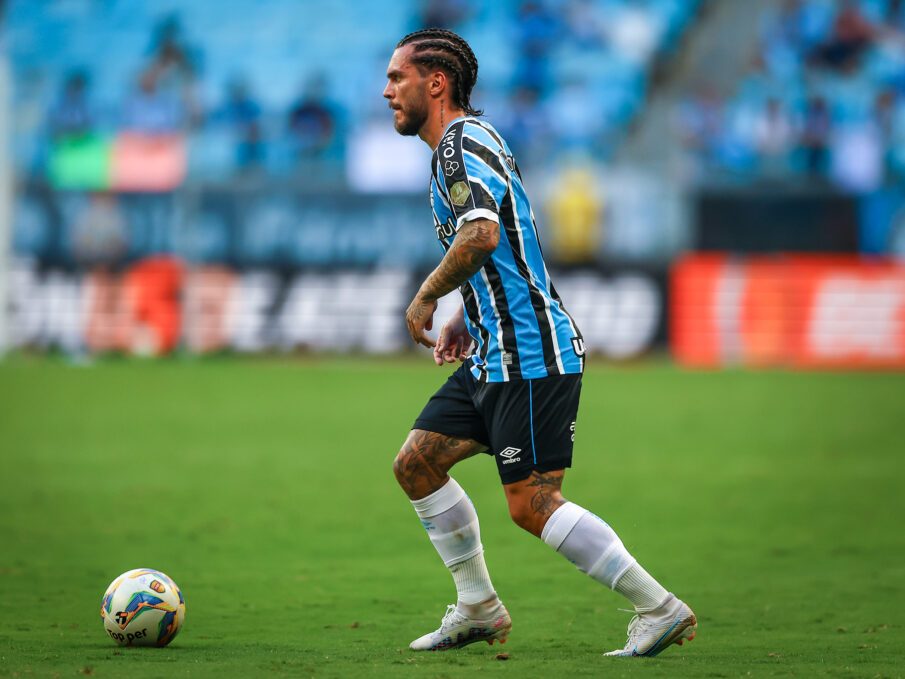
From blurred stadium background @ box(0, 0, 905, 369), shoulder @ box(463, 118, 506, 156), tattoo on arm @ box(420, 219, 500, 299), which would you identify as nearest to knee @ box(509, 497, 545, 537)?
tattoo on arm @ box(420, 219, 500, 299)

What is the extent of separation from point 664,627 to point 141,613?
6.44 ft

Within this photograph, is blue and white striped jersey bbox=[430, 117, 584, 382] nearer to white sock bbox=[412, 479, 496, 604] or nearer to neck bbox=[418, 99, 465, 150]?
neck bbox=[418, 99, 465, 150]

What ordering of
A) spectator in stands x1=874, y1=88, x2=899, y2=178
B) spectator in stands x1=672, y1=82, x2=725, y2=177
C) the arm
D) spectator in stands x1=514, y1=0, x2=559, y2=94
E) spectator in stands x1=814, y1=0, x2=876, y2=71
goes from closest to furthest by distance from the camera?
the arm
spectator in stands x1=874, y1=88, x2=899, y2=178
spectator in stands x1=672, y1=82, x2=725, y2=177
spectator in stands x1=814, y1=0, x2=876, y2=71
spectator in stands x1=514, y1=0, x2=559, y2=94

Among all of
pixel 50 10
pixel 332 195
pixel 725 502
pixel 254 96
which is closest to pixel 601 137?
pixel 332 195

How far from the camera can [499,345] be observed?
187 inches

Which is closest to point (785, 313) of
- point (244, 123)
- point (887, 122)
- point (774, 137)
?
point (774, 137)

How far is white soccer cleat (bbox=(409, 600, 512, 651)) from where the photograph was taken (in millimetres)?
5039

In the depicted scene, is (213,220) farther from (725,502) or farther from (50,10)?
(725,502)

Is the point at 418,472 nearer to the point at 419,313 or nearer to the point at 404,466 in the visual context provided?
the point at 404,466

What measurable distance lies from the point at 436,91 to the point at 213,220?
18.7m

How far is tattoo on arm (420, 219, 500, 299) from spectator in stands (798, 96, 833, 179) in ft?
63.2

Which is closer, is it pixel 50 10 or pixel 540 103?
pixel 540 103

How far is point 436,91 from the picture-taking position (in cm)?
490

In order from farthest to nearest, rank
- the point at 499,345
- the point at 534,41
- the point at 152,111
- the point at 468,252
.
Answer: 1. the point at 534,41
2. the point at 152,111
3. the point at 499,345
4. the point at 468,252
